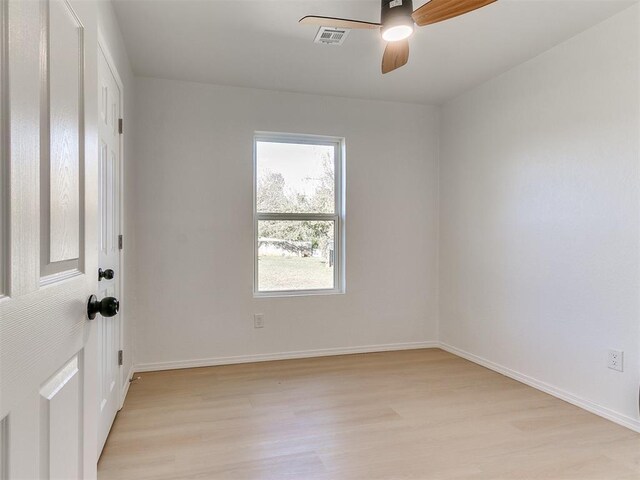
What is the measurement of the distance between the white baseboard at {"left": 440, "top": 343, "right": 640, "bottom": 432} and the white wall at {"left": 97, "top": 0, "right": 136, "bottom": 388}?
281 centimetres

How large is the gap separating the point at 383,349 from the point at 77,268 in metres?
3.34

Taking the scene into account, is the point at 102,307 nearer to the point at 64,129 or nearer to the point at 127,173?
the point at 64,129

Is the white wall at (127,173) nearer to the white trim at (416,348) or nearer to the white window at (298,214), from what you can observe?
the white trim at (416,348)

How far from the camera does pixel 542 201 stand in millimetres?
2912

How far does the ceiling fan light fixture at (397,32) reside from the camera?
2053mm

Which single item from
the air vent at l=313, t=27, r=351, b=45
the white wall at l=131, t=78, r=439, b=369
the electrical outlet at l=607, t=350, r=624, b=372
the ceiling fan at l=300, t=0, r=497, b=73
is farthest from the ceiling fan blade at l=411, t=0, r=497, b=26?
the electrical outlet at l=607, t=350, r=624, b=372

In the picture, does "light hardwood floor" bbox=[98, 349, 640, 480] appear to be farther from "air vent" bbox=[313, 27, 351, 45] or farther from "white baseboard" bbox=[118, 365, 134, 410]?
"air vent" bbox=[313, 27, 351, 45]

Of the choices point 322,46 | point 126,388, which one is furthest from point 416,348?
point 322,46

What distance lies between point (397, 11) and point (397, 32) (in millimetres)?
114

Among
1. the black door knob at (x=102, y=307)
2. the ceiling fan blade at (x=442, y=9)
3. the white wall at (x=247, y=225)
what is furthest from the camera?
the white wall at (x=247, y=225)

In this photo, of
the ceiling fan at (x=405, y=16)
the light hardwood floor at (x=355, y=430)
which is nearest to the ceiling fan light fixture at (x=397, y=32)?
the ceiling fan at (x=405, y=16)

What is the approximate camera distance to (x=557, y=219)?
2.79 meters

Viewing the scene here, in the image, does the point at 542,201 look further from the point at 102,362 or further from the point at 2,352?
the point at 2,352

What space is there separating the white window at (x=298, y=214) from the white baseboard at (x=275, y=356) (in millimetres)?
546
